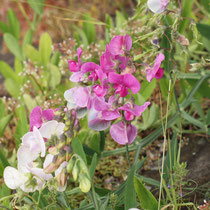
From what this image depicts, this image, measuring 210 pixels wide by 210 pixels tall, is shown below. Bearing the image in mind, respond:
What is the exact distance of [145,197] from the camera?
0.90 meters

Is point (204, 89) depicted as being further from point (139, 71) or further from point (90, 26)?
point (90, 26)

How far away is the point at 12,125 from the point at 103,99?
1187 millimetres

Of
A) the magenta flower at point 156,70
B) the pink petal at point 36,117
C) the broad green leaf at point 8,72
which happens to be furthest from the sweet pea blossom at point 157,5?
the broad green leaf at point 8,72

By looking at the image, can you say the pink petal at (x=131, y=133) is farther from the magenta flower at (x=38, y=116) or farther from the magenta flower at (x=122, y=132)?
the magenta flower at (x=38, y=116)

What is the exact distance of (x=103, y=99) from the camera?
90 centimetres

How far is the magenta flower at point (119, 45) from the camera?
888 mm

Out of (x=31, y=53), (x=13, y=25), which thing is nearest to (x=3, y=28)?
(x=13, y=25)

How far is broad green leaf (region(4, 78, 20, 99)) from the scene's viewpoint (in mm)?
1950

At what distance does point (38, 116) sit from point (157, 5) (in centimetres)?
47

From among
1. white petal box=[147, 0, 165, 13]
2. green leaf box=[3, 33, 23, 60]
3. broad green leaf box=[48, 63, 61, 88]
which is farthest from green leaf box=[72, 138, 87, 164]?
green leaf box=[3, 33, 23, 60]

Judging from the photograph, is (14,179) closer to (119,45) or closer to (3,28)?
(119,45)

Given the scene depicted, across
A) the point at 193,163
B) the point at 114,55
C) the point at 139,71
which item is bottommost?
the point at 193,163

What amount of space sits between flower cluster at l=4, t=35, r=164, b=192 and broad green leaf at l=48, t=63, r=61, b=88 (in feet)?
3.31

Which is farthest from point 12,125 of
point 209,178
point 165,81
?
point 209,178
